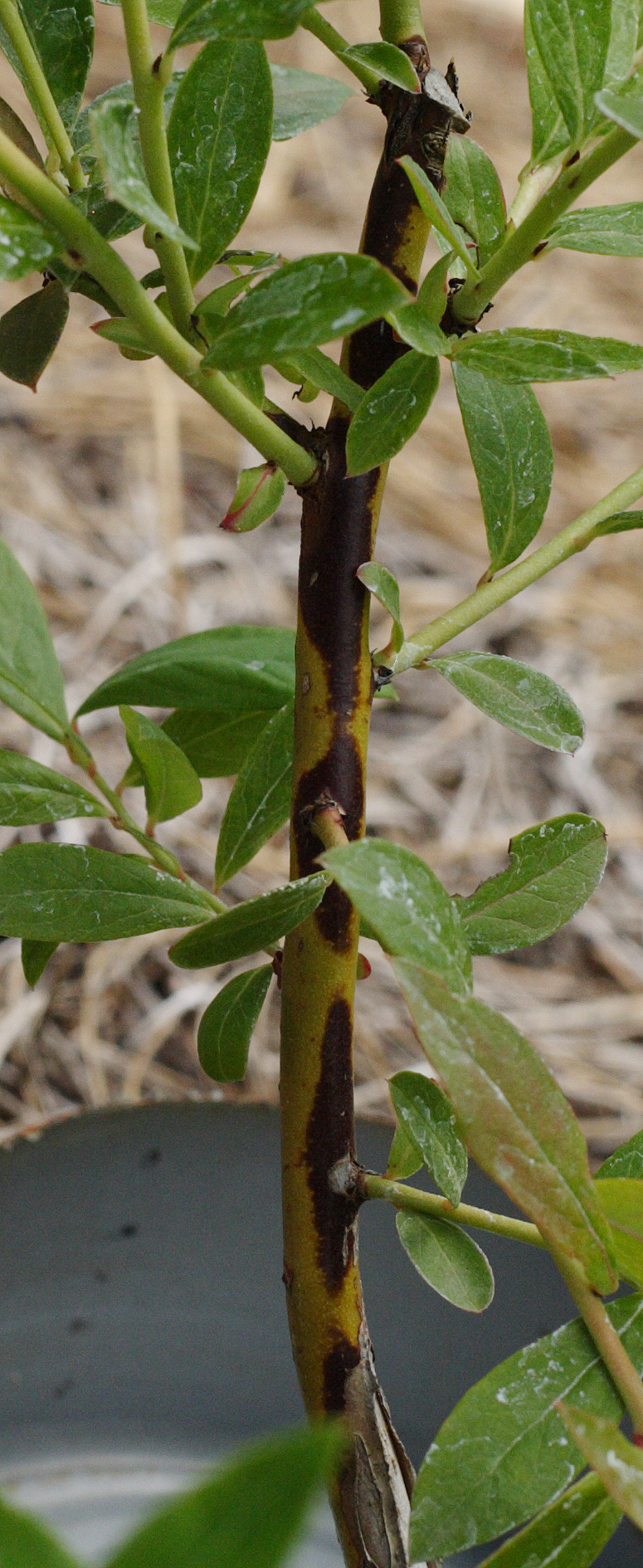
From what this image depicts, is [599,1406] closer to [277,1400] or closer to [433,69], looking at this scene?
[433,69]

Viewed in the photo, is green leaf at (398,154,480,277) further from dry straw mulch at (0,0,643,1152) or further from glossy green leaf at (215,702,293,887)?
dry straw mulch at (0,0,643,1152)

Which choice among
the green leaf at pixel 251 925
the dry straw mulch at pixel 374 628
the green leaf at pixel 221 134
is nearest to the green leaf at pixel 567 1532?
the green leaf at pixel 251 925

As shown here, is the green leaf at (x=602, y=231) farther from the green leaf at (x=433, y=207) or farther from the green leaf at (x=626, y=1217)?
the green leaf at (x=626, y=1217)

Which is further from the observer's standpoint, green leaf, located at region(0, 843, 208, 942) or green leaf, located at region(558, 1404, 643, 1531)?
green leaf, located at region(0, 843, 208, 942)

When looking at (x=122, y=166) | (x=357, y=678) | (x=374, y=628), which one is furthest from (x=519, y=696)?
(x=374, y=628)

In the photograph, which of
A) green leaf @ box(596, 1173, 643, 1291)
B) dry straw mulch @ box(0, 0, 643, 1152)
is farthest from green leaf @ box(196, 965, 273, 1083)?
dry straw mulch @ box(0, 0, 643, 1152)

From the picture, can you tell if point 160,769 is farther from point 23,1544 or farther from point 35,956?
point 23,1544
